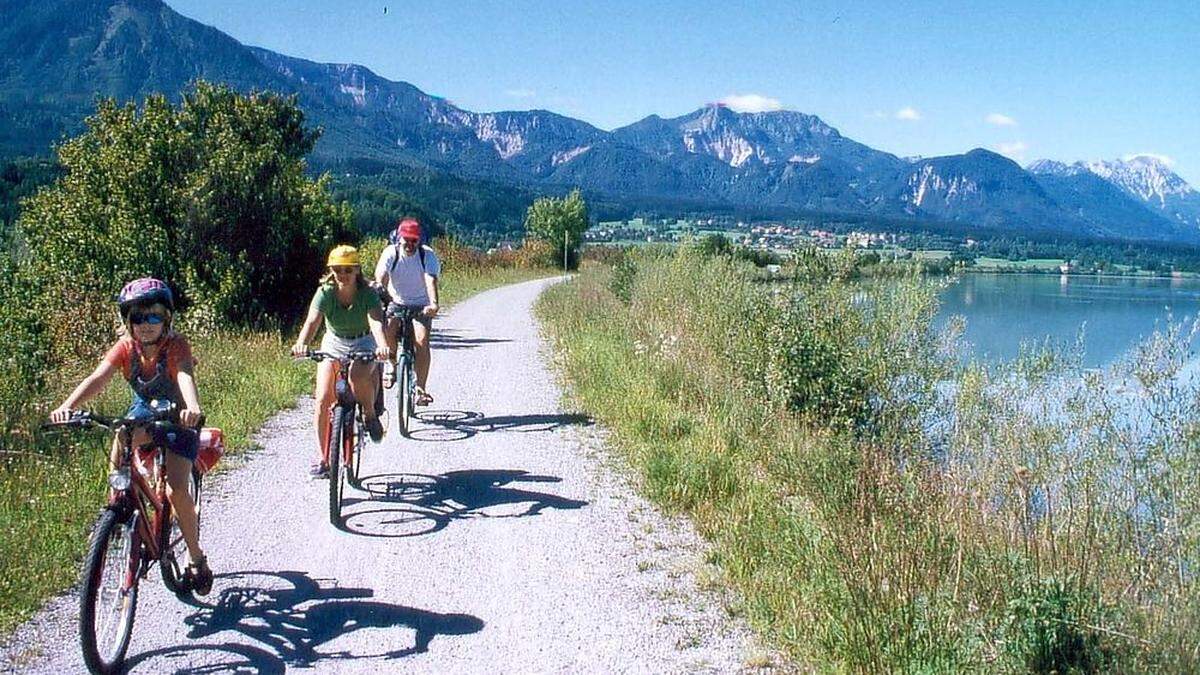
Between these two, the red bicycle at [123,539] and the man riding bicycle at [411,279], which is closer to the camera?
the red bicycle at [123,539]

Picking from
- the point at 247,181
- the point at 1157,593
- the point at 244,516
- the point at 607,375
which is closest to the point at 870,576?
the point at 1157,593

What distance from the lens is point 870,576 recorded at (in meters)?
4.53

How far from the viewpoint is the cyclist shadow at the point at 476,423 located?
31.2 ft

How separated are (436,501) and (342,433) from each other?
963mm

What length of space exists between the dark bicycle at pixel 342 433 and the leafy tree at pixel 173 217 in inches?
391

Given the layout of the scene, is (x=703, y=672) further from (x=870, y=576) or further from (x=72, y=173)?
(x=72, y=173)

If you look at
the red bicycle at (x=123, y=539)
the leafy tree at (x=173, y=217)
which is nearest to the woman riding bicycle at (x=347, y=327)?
the red bicycle at (x=123, y=539)

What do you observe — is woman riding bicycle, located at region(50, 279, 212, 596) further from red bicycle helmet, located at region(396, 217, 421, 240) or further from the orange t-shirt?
red bicycle helmet, located at region(396, 217, 421, 240)

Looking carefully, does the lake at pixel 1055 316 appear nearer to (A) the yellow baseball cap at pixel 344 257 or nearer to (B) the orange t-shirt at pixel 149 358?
(A) the yellow baseball cap at pixel 344 257

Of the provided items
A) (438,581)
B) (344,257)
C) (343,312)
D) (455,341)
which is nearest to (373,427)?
(343,312)

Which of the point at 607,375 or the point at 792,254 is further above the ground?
the point at 792,254

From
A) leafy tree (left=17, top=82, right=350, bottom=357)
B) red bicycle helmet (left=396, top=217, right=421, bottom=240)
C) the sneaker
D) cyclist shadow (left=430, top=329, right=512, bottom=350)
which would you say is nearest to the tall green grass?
the sneaker

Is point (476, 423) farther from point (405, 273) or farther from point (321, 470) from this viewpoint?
point (321, 470)

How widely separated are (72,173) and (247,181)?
118 inches
